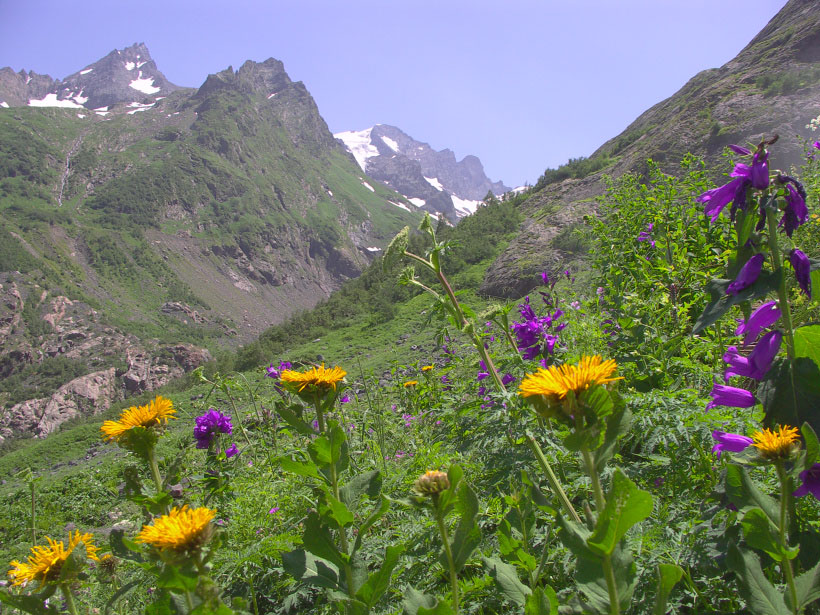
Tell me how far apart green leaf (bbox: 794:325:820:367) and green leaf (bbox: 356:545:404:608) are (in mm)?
992

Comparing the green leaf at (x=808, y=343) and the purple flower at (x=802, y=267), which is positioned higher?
the purple flower at (x=802, y=267)

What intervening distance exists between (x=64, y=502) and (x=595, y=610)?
886 cm

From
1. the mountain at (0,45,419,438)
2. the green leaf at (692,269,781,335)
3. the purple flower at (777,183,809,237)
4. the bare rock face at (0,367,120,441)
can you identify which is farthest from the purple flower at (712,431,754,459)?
the bare rock face at (0,367,120,441)

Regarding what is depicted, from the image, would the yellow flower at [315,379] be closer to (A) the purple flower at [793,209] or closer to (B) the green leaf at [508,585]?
(B) the green leaf at [508,585]

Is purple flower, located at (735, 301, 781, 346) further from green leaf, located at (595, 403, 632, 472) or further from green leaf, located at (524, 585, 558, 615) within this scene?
green leaf, located at (524, 585, 558, 615)

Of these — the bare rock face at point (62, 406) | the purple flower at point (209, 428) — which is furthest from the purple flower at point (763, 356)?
the bare rock face at point (62, 406)

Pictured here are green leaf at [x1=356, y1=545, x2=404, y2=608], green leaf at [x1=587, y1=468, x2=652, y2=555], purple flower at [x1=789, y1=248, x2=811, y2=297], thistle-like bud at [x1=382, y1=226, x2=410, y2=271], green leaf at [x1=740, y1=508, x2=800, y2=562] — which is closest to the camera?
green leaf at [x1=587, y1=468, x2=652, y2=555]

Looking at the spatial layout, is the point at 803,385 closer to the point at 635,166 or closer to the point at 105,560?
the point at 105,560

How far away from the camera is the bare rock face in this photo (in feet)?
116

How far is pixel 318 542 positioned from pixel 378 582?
15 centimetres

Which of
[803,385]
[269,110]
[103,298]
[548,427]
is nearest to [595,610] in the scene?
[803,385]

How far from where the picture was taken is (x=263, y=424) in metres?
3.89

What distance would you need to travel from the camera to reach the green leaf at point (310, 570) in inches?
36.8

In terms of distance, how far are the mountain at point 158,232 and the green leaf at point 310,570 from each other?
110ft
